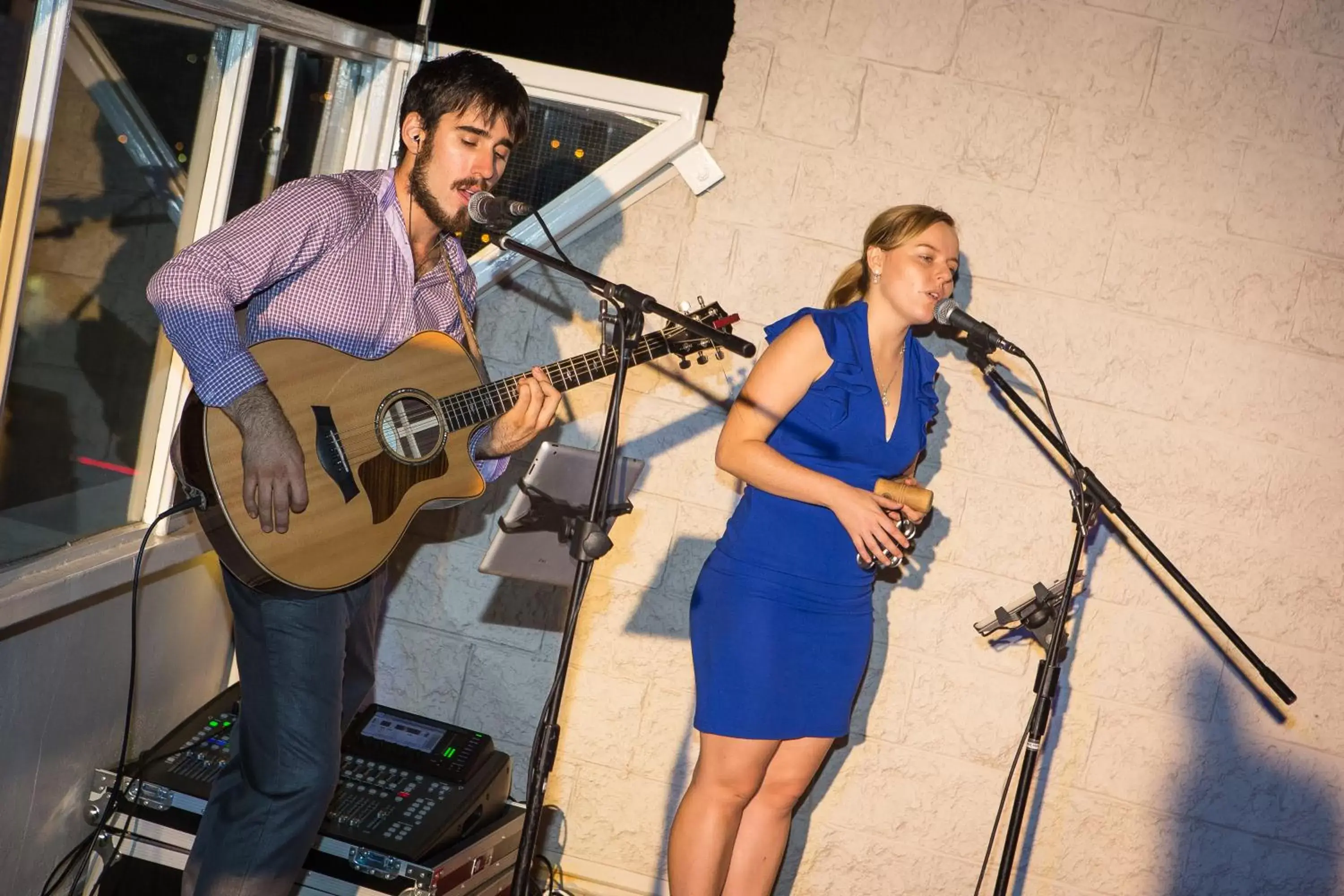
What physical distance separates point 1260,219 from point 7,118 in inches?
110

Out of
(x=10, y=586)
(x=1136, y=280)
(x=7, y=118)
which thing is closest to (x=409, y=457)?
(x=10, y=586)

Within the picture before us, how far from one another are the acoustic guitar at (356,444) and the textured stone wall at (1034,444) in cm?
75

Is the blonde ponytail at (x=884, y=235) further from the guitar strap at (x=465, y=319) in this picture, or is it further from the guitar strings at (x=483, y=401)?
the guitar strap at (x=465, y=319)

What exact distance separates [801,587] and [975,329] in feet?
2.17

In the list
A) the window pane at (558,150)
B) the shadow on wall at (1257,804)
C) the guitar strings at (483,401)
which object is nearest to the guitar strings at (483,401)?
the guitar strings at (483,401)

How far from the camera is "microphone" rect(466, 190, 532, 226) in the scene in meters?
2.03

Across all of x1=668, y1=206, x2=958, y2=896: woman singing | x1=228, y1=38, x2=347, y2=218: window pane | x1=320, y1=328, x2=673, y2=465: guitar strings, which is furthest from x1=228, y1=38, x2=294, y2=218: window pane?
x1=668, y1=206, x2=958, y2=896: woman singing

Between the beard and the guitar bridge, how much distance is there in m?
0.43

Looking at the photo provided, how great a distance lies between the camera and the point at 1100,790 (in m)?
3.24

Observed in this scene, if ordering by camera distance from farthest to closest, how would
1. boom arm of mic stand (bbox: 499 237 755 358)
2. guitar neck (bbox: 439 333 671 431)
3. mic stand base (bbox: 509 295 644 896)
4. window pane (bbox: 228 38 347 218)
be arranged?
window pane (bbox: 228 38 347 218) → guitar neck (bbox: 439 333 671 431) → boom arm of mic stand (bbox: 499 237 755 358) → mic stand base (bbox: 509 295 644 896)

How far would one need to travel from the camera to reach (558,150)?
321 centimetres

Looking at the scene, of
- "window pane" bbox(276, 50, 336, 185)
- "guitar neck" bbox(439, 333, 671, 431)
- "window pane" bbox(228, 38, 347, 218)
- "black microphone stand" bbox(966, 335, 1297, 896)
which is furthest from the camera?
"window pane" bbox(276, 50, 336, 185)

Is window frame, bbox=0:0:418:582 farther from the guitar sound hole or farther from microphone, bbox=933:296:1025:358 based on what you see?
microphone, bbox=933:296:1025:358

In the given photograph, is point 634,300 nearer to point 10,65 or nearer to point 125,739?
point 10,65
